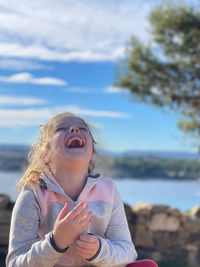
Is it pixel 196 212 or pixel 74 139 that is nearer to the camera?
pixel 74 139

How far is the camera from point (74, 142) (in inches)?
54.2

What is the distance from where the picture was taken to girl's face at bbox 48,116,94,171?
52.8 inches

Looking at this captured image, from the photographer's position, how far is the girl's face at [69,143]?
1.34m

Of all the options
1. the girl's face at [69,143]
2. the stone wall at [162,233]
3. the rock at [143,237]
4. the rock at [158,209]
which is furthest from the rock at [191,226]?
the girl's face at [69,143]

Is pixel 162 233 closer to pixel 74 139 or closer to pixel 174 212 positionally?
pixel 174 212

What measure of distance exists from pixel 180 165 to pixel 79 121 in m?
5.07

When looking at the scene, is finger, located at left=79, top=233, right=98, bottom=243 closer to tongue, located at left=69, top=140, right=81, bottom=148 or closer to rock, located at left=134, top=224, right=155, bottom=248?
tongue, located at left=69, top=140, right=81, bottom=148

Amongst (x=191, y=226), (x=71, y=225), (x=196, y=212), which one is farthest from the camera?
(x=196, y=212)

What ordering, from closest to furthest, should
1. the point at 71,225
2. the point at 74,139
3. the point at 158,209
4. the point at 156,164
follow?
the point at 71,225, the point at 74,139, the point at 158,209, the point at 156,164

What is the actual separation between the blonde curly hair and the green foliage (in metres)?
4.75

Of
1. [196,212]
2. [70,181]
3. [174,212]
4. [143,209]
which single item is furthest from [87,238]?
[196,212]

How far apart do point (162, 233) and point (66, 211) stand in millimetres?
3959

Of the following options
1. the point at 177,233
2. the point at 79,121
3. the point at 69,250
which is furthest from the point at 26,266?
the point at 177,233

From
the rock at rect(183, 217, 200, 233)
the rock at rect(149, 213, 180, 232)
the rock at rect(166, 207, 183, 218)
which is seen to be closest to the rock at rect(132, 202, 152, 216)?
the rock at rect(149, 213, 180, 232)
